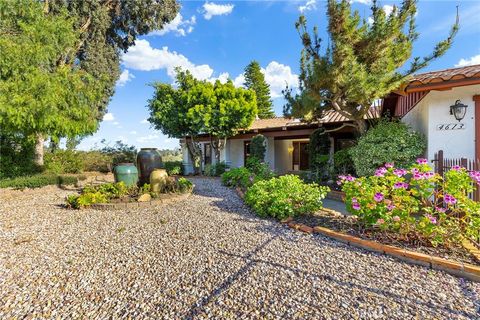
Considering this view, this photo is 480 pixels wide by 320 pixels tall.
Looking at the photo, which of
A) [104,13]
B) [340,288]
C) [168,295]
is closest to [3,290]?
[168,295]

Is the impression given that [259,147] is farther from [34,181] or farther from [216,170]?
[34,181]

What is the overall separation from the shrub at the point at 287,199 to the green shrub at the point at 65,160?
12267 mm

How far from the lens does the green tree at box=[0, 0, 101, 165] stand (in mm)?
7625

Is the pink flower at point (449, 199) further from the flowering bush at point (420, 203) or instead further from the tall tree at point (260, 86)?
the tall tree at point (260, 86)

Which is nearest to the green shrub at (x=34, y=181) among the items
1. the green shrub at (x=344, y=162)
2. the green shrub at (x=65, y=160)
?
the green shrub at (x=65, y=160)

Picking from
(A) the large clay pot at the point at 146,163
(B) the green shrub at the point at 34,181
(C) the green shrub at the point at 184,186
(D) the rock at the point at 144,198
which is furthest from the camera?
(B) the green shrub at the point at 34,181

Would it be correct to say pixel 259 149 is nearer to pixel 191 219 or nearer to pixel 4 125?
pixel 191 219

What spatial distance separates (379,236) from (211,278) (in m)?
2.68

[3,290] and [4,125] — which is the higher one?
[4,125]

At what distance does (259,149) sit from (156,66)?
33.4 ft

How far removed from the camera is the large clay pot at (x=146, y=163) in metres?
8.84

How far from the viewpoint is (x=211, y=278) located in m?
2.94

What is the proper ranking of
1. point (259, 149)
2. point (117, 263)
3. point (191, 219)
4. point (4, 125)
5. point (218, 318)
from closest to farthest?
point (218, 318) < point (117, 263) < point (191, 219) < point (4, 125) < point (259, 149)

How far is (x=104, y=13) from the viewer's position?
15.2 metres
